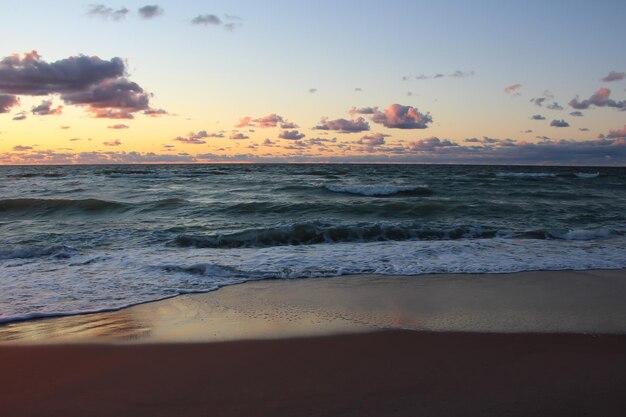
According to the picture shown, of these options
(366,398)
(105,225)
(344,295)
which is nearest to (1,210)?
(105,225)

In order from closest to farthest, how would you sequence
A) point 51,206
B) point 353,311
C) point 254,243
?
1. point 353,311
2. point 254,243
3. point 51,206

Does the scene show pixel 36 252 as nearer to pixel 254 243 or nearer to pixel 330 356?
pixel 254 243

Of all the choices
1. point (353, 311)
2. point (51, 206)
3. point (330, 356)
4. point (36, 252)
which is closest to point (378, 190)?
point (51, 206)

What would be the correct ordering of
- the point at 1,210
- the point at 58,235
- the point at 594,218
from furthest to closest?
the point at 1,210 < the point at 594,218 < the point at 58,235

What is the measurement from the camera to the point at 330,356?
4.37m

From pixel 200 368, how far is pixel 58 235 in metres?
10.2

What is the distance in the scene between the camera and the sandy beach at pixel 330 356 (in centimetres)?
347

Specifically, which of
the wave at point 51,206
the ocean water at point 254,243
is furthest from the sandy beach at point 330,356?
the wave at point 51,206

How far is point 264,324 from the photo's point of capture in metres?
5.36

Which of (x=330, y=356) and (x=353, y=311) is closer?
(x=330, y=356)

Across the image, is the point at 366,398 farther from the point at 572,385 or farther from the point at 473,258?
the point at 473,258

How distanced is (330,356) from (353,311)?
151 cm

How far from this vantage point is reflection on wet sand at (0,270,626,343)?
514 cm

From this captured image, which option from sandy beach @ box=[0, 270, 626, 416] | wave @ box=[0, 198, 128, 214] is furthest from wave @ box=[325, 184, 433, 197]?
sandy beach @ box=[0, 270, 626, 416]
